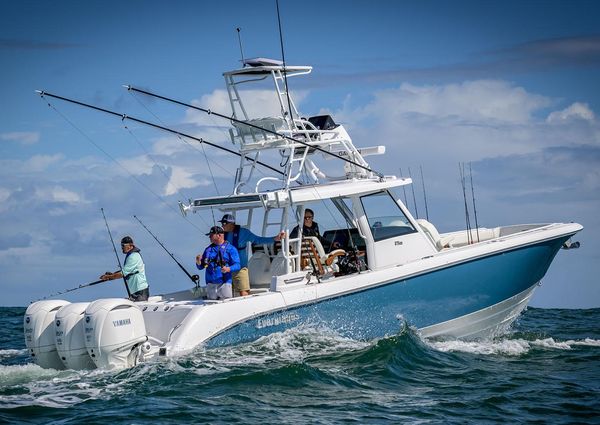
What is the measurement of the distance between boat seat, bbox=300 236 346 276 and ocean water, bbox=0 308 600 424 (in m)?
1.22

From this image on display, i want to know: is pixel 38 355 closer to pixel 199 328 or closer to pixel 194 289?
pixel 199 328

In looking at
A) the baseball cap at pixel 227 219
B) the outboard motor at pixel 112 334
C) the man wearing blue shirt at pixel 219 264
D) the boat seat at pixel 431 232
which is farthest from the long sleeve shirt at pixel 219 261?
the boat seat at pixel 431 232

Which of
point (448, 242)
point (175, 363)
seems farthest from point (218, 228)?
point (448, 242)

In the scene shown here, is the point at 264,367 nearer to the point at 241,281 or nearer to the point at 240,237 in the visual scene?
the point at 241,281

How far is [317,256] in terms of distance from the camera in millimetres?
13719

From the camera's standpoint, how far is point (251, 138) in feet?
47.0

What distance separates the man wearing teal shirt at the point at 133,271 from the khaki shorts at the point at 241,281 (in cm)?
144

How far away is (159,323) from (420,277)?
12.4ft

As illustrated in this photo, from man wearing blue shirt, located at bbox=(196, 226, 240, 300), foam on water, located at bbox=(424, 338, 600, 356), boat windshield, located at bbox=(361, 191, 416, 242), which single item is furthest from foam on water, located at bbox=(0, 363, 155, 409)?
foam on water, located at bbox=(424, 338, 600, 356)

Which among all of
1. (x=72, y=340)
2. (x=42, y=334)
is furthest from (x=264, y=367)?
(x=42, y=334)

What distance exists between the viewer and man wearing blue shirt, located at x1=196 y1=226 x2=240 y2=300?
13109mm

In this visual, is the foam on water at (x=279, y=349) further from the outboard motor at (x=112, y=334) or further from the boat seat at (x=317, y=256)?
the boat seat at (x=317, y=256)

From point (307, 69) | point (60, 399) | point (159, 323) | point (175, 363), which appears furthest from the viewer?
point (307, 69)

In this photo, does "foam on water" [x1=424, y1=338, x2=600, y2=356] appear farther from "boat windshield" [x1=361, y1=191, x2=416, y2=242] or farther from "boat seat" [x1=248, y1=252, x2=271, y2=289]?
"boat seat" [x1=248, y1=252, x2=271, y2=289]
